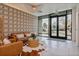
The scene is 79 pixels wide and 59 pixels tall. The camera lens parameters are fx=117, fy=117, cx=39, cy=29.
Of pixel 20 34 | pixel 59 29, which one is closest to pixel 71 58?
pixel 20 34

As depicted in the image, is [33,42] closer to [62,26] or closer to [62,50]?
[62,50]

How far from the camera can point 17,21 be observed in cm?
605

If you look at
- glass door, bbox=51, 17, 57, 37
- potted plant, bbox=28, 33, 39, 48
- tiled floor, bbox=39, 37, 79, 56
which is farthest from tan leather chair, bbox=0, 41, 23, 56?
glass door, bbox=51, 17, 57, 37

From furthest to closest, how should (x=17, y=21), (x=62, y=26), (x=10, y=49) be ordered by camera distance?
(x=62, y=26) → (x=17, y=21) → (x=10, y=49)

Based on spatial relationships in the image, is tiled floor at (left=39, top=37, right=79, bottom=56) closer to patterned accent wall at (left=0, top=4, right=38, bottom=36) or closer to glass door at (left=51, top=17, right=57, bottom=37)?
patterned accent wall at (left=0, top=4, right=38, bottom=36)

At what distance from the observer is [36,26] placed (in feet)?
20.3

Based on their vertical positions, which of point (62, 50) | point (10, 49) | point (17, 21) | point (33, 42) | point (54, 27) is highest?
point (17, 21)

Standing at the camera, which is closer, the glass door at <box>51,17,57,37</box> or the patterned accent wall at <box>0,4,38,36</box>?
the patterned accent wall at <box>0,4,38,36</box>

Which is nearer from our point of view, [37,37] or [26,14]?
[26,14]

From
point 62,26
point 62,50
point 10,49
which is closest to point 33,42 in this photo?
point 62,50

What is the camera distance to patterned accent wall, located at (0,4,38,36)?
560 cm

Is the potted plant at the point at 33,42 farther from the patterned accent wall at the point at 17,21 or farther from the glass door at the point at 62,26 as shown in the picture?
the glass door at the point at 62,26

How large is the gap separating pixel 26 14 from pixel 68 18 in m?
3.90

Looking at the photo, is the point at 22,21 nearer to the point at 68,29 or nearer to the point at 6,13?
the point at 6,13
